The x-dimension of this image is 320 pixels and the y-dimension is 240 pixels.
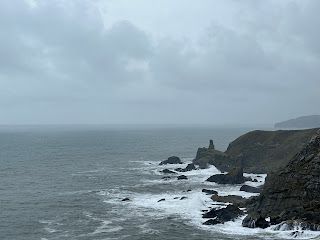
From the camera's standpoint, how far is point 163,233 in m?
59.9

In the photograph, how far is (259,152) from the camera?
13750 cm

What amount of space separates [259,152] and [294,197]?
245ft

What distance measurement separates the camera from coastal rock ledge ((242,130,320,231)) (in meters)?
60.3

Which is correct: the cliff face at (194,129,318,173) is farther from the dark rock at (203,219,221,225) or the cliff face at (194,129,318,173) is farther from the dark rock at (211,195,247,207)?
the dark rock at (203,219,221,225)

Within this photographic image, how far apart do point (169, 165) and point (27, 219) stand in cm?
8102

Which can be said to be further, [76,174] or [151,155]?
[151,155]

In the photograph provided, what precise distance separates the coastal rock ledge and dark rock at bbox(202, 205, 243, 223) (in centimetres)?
260

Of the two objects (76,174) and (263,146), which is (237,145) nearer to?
(263,146)

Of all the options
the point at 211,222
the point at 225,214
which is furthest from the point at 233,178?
the point at 211,222

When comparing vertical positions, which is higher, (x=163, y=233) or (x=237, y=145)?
(x=237, y=145)

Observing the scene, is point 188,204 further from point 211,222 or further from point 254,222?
point 254,222

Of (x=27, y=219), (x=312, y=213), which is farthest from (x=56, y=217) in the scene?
(x=312, y=213)

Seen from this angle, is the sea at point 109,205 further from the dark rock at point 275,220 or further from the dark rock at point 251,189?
the dark rock at point 275,220

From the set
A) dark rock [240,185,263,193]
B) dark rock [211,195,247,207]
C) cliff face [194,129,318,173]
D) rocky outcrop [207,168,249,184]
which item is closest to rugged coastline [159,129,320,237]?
dark rock [211,195,247,207]
